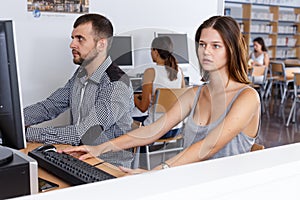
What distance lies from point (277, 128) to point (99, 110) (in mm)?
4157

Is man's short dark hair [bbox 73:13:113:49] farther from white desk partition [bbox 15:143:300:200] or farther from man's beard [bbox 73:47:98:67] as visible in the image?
white desk partition [bbox 15:143:300:200]

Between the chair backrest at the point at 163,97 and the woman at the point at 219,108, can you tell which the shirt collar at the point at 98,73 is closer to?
the woman at the point at 219,108

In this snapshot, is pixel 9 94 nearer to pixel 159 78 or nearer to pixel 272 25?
pixel 159 78

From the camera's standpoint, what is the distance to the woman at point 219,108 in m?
1.65

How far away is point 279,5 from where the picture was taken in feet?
32.0

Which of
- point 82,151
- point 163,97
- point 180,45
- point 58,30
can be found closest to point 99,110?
point 82,151

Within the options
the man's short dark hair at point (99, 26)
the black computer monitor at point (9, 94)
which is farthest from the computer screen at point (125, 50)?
the black computer monitor at point (9, 94)

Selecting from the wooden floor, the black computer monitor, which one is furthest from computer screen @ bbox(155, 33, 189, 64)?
the black computer monitor

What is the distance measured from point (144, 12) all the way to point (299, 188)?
3264 millimetres

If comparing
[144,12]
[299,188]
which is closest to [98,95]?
[299,188]

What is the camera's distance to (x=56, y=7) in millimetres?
3367

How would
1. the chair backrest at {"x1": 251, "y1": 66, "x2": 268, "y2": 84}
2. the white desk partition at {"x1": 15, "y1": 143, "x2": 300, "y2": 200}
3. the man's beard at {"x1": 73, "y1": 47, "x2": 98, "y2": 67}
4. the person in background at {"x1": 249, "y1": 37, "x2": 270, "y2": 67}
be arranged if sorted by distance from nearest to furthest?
the white desk partition at {"x1": 15, "y1": 143, "x2": 300, "y2": 200} → the man's beard at {"x1": 73, "y1": 47, "x2": 98, "y2": 67} → the chair backrest at {"x1": 251, "y1": 66, "x2": 268, "y2": 84} → the person in background at {"x1": 249, "y1": 37, "x2": 270, "y2": 67}

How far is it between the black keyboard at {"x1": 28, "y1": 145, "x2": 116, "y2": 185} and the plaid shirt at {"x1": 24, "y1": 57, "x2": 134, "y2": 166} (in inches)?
11.5

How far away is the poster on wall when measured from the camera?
3250mm
